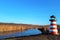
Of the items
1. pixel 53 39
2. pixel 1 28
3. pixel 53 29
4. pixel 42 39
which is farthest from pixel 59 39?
pixel 1 28

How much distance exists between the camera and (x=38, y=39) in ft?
22.2

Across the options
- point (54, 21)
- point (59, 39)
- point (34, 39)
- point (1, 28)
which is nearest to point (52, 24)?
point (54, 21)

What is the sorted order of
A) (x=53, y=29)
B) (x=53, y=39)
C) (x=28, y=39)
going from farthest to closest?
(x=53, y=29) → (x=53, y=39) → (x=28, y=39)

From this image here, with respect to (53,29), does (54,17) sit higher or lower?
higher

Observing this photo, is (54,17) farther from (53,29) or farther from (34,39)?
(34,39)

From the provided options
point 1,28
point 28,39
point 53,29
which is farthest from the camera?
point 1,28

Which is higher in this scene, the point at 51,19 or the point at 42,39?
the point at 51,19

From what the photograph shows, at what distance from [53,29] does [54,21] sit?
18.1 inches

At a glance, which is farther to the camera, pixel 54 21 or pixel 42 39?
pixel 54 21

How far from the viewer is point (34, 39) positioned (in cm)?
667

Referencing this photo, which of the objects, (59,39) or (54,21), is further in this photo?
(54,21)

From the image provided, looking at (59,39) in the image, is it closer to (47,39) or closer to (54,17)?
(47,39)

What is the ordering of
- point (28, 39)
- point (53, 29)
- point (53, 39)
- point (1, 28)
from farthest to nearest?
point (1, 28) → point (53, 29) → point (53, 39) → point (28, 39)

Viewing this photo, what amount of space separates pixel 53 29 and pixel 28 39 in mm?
3980
